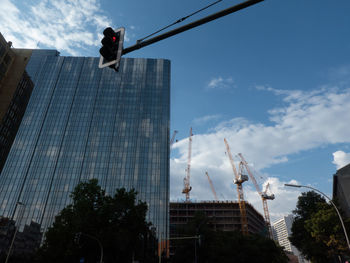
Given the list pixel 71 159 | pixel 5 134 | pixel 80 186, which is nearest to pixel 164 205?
pixel 71 159

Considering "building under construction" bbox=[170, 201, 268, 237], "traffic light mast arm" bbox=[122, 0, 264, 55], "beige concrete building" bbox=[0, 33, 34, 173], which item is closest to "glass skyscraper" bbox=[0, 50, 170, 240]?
"beige concrete building" bbox=[0, 33, 34, 173]

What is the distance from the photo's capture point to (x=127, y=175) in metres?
83.1

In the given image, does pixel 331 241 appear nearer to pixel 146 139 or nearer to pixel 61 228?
pixel 61 228

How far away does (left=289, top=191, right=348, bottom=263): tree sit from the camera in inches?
1502

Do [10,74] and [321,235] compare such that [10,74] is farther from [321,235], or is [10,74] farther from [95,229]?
[321,235]

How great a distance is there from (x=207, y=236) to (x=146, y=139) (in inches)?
1769

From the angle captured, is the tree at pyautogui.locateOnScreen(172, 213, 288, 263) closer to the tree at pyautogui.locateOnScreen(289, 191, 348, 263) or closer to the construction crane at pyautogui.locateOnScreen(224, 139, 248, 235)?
the tree at pyautogui.locateOnScreen(289, 191, 348, 263)

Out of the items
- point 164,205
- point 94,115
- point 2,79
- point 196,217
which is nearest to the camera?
point 2,79

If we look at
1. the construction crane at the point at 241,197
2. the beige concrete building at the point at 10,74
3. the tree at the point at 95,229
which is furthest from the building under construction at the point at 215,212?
the beige concrete building at the point at 10,74

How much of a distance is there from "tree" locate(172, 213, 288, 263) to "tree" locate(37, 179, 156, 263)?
53.0 ft

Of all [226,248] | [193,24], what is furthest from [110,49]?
[226,248]

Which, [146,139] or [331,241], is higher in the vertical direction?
[146,139]

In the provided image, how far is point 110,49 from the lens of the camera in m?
5.39

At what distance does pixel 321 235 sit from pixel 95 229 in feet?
129
